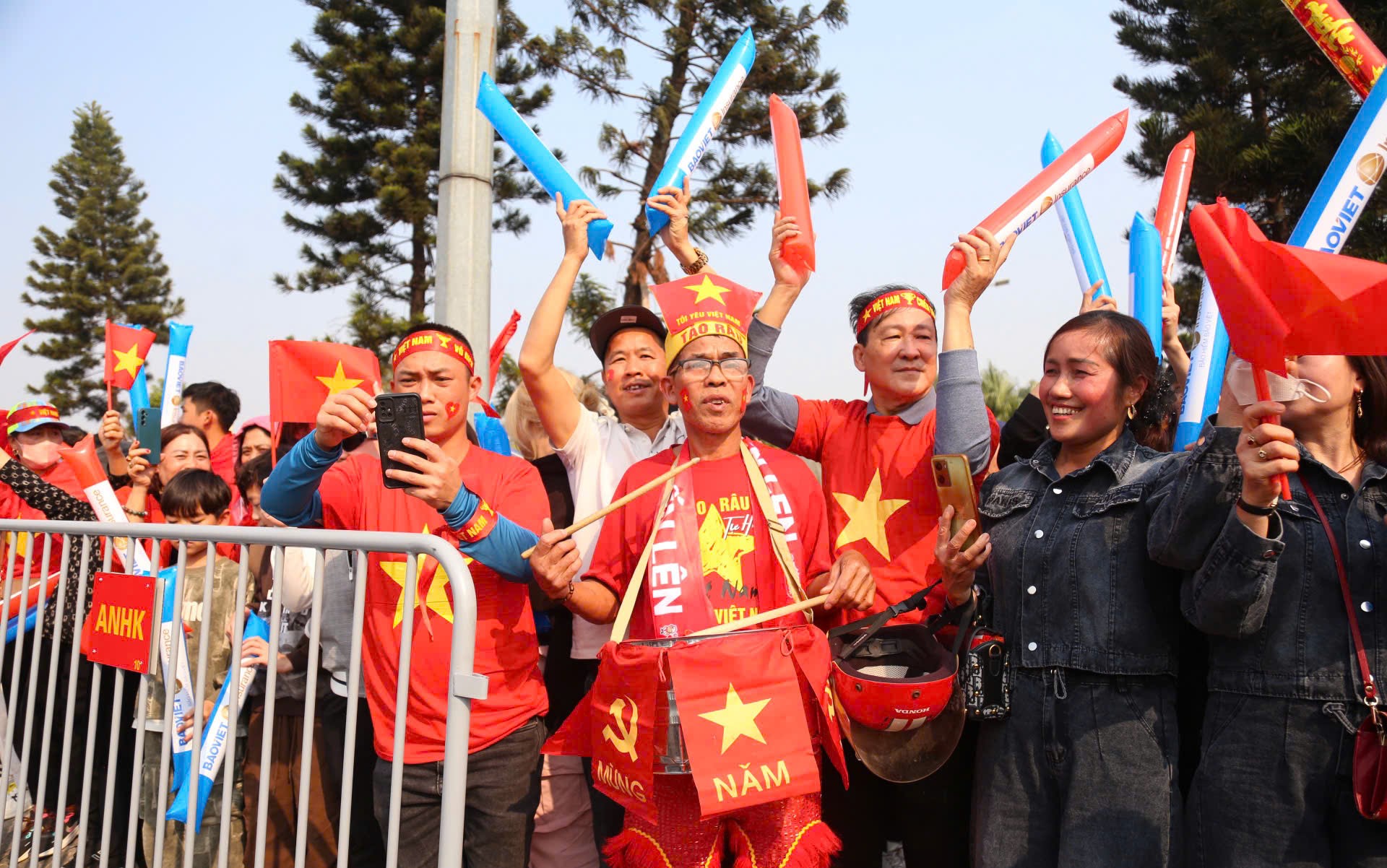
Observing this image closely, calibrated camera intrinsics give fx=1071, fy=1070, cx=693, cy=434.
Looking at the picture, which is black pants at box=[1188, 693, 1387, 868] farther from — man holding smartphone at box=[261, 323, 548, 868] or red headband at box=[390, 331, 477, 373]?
red headband at box=[390, 331, 477, 373]

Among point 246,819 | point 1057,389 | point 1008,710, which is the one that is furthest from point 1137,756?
point 246,819

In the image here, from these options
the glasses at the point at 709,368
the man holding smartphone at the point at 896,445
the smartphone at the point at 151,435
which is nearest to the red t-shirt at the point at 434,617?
the glasses at the point at 709,368

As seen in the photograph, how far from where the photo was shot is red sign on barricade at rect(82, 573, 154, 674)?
3092 millimetres

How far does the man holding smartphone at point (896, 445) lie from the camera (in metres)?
2.96

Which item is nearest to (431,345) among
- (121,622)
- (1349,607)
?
(121,622)

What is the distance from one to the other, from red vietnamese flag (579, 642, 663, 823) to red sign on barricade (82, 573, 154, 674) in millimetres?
1411

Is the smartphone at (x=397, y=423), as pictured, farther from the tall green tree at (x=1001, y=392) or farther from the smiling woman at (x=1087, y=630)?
the tall green tree at (x=1001, y=392)

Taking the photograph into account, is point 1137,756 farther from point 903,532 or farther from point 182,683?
point 182,683

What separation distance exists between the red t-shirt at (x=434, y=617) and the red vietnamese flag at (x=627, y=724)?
0.42m

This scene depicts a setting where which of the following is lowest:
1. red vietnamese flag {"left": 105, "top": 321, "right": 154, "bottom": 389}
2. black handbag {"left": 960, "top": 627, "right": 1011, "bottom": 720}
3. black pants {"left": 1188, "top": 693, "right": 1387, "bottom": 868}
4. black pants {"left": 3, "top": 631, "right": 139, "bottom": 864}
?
black pants {"left": 3, "top": 631, "right": 139, "bottom": 864}

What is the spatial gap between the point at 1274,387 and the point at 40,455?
19.4 feet

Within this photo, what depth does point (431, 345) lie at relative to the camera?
328 cm

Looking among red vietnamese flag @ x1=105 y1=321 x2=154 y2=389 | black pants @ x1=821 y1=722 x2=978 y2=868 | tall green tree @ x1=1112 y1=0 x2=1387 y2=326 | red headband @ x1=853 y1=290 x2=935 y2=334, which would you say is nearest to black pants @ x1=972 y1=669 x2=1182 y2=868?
black pants @ x1=821 y1=722 x2=978 y2=868

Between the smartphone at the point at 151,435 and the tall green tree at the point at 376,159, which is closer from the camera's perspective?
the smartphone at the point at 151,435
